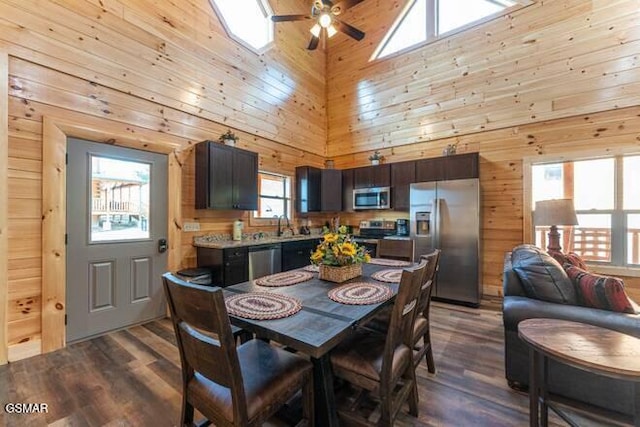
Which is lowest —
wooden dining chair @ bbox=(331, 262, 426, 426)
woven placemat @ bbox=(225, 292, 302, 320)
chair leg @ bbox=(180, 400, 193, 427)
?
chair leg @ bbox=(180, 400, 193, 427)

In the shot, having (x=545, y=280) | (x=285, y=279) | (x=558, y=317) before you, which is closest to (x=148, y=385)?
(x=285, y=279)

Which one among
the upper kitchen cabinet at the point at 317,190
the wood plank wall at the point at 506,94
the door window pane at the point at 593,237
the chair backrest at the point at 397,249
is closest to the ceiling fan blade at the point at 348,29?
the wood plank wall at the point at 506,94

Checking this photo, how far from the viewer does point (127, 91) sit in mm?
3129

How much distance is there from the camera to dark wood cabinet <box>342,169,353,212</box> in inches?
215

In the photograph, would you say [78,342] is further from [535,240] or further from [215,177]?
[535,240]

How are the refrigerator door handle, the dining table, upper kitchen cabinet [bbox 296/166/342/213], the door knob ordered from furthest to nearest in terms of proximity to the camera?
upper kitchen cabinet [bbox 296/166/342/213] < the refrigerator door handle < the door knob < the dining table

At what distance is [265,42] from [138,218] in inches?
147

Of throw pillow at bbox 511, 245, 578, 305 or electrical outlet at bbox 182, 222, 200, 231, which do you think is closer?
throw pillow at bbox 511, 245, 578, 305

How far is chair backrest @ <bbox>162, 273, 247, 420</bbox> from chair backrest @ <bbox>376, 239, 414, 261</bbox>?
2.15m

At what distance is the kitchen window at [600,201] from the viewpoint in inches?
137

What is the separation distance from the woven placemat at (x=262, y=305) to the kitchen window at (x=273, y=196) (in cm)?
310

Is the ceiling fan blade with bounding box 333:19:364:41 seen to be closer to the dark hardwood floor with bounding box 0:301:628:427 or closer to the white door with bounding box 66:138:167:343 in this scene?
the white door with bounding box 66:138:167:343

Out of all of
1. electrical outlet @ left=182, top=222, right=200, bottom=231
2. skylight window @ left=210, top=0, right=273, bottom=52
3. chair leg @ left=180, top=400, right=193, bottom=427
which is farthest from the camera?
skylight window @ left=210, top=0, right=273, bottom=52

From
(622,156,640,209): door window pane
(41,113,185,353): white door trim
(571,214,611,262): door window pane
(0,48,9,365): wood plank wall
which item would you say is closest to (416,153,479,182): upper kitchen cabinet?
(571,214,611,262): door window pane
